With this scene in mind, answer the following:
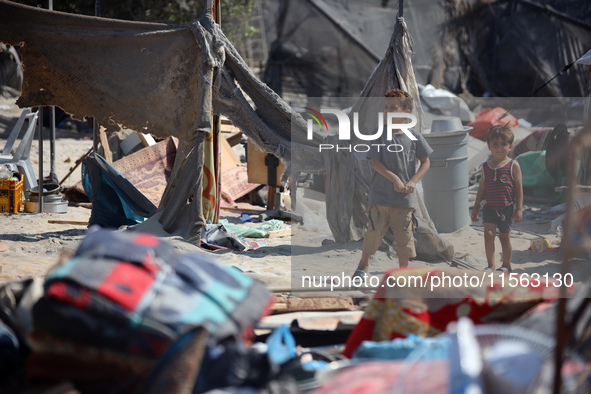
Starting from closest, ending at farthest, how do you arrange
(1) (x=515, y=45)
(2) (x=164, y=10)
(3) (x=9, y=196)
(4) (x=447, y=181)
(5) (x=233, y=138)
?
(4) (x=447, y=181) → (3) (x=9, y=196) → (5) (x=233, y=138) → (2) (x=164, y=10) → (1) (x=515, y=45)

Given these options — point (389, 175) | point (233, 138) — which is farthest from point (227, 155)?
point (389, 175)

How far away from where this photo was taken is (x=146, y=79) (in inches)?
226

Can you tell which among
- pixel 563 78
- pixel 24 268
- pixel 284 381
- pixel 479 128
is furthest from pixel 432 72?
pixel 284 381

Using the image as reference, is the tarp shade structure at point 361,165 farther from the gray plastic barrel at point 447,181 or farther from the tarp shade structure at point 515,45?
the tarp shade structure at point 515,45

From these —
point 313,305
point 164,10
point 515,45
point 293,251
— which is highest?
point 164,10

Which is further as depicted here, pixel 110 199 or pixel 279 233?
pixel 279 233

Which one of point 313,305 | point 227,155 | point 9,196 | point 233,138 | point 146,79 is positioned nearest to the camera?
point 313,305

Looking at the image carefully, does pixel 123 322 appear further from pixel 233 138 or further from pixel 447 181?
pixel 233 138

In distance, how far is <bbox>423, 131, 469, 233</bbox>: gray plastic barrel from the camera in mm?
6238

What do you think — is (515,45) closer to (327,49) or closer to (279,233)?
(327,49)

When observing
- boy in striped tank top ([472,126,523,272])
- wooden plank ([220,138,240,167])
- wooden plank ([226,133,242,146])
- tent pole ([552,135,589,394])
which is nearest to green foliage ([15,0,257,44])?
wooden plank ([226,133,242,146])

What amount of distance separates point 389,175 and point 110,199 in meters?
3.42

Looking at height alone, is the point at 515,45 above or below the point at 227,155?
above

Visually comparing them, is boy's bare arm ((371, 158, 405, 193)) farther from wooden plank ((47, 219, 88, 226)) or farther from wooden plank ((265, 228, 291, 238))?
wooden plank ((47, 219, 88, 226))
